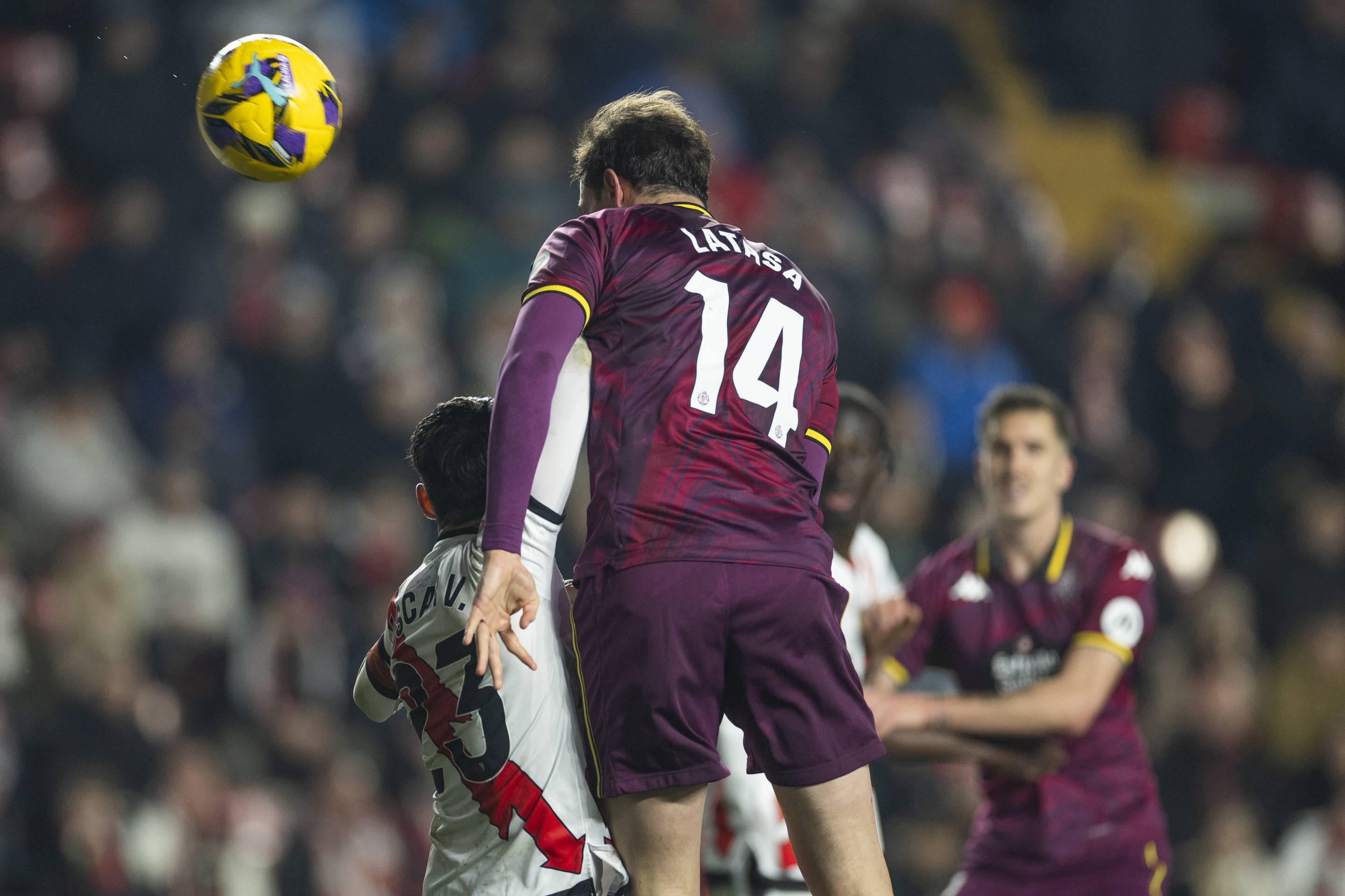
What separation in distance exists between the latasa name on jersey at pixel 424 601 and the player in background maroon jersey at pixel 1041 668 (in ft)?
4.86

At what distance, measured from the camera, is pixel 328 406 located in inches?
349

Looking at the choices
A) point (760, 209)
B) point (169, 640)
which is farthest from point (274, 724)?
point (760, 209)

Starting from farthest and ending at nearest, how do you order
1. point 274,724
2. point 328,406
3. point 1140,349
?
point 1140,349 < point 328,406 < point 274,724

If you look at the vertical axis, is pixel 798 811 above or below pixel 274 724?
above

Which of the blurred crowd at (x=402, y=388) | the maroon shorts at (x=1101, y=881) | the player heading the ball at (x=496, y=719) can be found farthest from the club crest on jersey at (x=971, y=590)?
the blurred crowd at (x=402, y=388)

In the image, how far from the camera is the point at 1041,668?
16.3ft

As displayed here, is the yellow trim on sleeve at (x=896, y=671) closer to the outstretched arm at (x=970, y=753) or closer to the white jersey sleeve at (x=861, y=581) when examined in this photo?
the white jersey sleeve at (x=861, y=581)

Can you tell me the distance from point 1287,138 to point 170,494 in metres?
9.90

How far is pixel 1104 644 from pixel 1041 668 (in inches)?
9.5

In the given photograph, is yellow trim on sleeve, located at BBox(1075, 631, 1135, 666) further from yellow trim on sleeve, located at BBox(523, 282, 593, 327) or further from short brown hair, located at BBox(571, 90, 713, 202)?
yellow trim on sleeve, located at BBox(523, 282, 593, 327)

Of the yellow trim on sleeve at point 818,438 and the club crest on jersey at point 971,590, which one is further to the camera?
the club crest on jersey at point 971,590

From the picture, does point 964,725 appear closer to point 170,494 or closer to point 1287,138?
point 170,494

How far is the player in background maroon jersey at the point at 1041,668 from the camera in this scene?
4723 millimetres

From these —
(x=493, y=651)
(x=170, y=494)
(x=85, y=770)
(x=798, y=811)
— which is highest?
(x=493, y=651)
